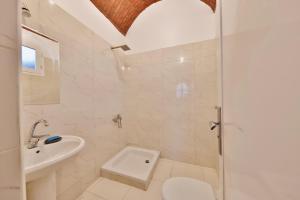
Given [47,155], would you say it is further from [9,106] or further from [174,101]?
[174,101]

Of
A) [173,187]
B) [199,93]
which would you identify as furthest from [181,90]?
[173,187]

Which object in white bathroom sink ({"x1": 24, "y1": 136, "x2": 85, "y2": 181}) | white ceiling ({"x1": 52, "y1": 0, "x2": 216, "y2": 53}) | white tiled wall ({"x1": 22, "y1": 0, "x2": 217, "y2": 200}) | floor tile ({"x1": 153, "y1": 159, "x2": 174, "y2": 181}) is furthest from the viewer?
white ceiling ({"x1": 52, "y1": 0, "x2": 216, "y2": 53})

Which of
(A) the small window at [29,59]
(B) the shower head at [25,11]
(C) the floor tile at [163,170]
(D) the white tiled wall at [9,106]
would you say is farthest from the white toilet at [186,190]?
(B) the shower head at [25,11]

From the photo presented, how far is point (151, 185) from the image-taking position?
5.33 feet

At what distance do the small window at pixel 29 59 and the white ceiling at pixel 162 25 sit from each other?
83 cm

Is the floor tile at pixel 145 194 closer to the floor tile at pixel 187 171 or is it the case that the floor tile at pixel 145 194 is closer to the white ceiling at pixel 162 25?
the floor tile at pixel 187 171

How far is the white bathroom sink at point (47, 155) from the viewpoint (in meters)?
0.69

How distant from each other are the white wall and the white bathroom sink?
3.23ft

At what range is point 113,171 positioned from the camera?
5.56 ft

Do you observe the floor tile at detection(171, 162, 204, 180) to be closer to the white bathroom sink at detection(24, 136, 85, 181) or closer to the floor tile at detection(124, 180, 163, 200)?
the floor tile at detection(124, 180, 163, 200)

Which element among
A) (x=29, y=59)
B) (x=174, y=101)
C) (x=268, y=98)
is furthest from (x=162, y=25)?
(x=268, y=98)

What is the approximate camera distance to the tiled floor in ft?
4.72

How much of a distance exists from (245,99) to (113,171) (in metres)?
1.83

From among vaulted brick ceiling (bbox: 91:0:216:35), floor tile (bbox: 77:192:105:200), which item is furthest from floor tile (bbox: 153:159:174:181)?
vaulted brick ceiling (bbox: 91:0:216:35)
